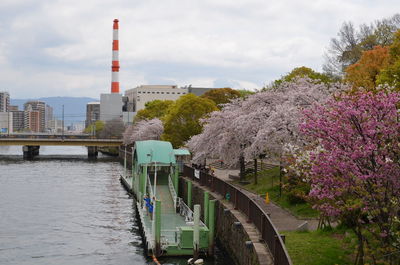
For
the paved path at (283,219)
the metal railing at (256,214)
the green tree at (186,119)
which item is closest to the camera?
the metal railing at (256,214)

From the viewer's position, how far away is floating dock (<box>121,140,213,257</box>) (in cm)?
2872

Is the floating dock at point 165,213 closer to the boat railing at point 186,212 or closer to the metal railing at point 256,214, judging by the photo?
the boat railing at point 186,212

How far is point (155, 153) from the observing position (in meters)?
45.1

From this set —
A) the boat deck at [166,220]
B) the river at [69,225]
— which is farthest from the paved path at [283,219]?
the boat deck at [166,220]

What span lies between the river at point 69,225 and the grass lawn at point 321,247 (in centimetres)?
632

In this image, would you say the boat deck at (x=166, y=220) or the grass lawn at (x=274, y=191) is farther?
the grass lawn at (x=274, y=191)

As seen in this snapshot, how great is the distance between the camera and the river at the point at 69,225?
98.7 feet

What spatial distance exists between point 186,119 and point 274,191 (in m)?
33.8

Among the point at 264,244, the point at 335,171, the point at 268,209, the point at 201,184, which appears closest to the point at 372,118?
the point at 335,171

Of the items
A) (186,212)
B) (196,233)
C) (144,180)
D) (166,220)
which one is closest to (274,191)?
(186,212)

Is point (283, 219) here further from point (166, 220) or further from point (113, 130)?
point (113, 130)

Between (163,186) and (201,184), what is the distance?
413 centimetres

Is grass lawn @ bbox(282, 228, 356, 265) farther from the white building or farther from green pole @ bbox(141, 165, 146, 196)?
the white building

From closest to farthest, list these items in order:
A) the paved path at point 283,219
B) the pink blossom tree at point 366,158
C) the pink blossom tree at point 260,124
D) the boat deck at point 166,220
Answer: the pink blossom tree at point 366,158 → the paved path at point 283,219 → the boat deck at point 166,220 → the pink blossom tree at point 260,124
